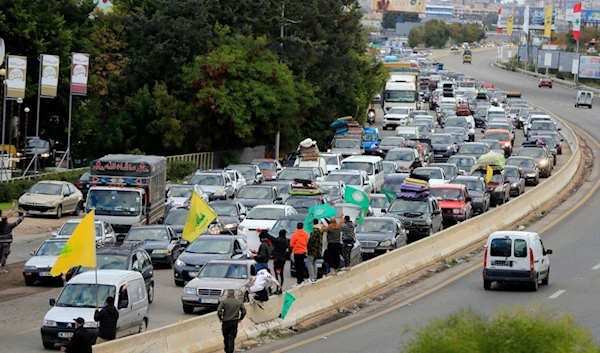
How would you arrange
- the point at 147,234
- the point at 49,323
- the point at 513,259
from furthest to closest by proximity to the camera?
the point at 147,234, the point at 513,259, the point at 49,323

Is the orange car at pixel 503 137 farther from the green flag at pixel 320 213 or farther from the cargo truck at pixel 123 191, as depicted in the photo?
the green flag at pixel 320 213

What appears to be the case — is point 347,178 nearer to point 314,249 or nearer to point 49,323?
point 314,249

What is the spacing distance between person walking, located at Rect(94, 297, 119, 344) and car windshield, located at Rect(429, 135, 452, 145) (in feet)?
151

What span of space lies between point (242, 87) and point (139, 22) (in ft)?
27.2

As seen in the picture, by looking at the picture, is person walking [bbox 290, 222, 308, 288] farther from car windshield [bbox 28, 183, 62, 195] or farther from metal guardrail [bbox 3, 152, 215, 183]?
metal guardrail [bbox 3, 152, 215, 183]

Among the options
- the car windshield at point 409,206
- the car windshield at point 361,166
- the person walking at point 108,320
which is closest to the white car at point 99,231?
the car windshield at point 409,206

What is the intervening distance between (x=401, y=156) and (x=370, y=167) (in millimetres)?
6544

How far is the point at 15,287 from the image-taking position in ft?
102

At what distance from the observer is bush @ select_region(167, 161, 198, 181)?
5912 cm

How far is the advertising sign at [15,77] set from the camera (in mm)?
51281

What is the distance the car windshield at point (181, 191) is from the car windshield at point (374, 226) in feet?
34.0

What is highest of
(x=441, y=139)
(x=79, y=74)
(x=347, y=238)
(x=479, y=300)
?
(x=79, y=74)

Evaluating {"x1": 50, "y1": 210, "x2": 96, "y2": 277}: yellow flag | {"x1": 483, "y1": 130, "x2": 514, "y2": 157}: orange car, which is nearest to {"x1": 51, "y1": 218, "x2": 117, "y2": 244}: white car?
{"x1": 50, "y1": 210, "x2": 96, "y2": 277}: yellow flag

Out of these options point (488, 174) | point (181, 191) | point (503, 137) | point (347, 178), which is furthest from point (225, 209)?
point (503, 137)
